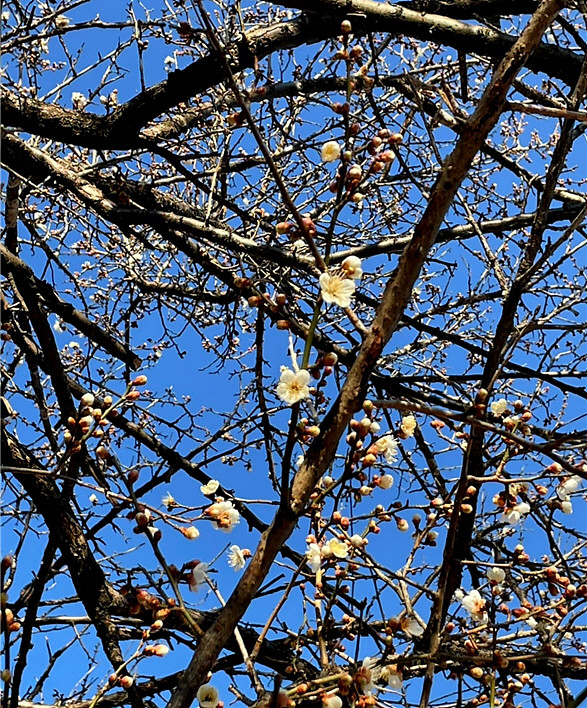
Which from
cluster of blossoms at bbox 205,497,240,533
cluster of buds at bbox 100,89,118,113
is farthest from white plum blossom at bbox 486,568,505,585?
cluster of buds at bbox 100,89,118,113

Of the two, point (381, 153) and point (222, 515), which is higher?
point (381, 153)

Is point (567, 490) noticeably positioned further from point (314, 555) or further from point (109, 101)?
point (109, 101)

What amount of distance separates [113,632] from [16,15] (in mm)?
3053

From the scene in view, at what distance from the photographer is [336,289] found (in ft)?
4.83

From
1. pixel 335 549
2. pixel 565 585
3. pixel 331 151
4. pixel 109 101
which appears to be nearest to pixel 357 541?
pixel 335 549

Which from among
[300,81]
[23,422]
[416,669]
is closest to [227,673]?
[416,669]

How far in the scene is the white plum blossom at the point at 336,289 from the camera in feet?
4.73

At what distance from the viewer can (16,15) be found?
348 cm

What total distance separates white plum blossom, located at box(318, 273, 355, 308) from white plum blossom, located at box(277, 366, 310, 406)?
6.7 inches

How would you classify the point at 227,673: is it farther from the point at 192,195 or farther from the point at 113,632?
the point at 192,195

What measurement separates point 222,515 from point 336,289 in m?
0.60

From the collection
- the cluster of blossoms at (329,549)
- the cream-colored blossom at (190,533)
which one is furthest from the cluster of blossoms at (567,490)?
the cream-colored blossom at (190,533)

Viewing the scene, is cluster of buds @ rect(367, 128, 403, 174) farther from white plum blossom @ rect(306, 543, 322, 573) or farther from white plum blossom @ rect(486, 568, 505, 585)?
white plum blossom @ rect(486, 568, 505, 585)

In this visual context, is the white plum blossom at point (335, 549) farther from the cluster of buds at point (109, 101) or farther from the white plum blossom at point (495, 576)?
the cluster of buds at point (109, 101)
